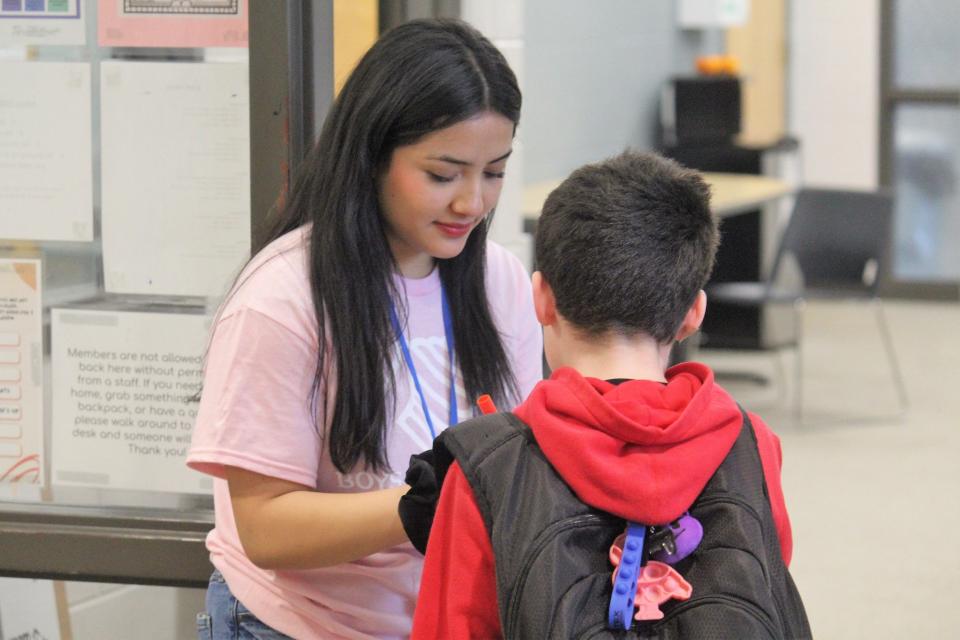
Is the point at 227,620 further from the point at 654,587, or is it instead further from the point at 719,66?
the point at 719,66

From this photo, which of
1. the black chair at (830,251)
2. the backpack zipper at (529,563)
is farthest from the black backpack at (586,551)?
the black chair at (830,251)

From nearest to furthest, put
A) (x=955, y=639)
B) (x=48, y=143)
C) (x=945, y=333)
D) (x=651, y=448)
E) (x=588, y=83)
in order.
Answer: (x=651, y=448), (x=48, y=143), (x=955, y=639), (x=588, y=83), (x=945, y=333)

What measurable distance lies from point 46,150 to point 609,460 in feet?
3.71

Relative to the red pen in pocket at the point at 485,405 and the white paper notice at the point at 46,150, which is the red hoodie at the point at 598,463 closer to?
the red pen in pocket at the point at 485,405

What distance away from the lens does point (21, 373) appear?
6.67ft

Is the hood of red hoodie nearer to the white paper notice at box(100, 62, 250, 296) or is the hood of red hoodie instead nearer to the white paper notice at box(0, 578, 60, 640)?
the white paper notice at box(100, 62, 250, 296)

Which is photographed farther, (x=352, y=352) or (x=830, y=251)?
(x=830, y=251)

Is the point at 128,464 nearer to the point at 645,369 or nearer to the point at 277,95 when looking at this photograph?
the point at 277,95

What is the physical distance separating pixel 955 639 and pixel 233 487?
2.60m

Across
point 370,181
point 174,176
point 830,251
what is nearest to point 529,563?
point 370,181

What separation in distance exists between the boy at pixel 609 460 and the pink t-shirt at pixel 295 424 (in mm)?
247

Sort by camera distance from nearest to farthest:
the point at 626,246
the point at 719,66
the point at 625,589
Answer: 1. the point at 625,589
2. the point at 626,246
3. the point at 719,66

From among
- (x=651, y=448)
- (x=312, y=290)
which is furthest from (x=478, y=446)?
(x=312, y=290)

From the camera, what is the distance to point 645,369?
50.7 inches
